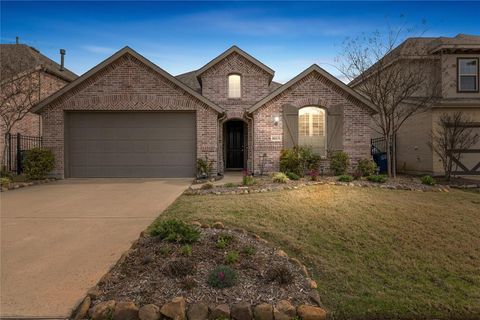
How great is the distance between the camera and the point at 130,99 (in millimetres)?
13148

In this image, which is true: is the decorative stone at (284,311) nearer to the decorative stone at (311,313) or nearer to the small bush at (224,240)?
the decorative stone at (311,313)

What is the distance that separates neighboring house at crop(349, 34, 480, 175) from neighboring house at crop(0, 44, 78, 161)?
1529 centimetres

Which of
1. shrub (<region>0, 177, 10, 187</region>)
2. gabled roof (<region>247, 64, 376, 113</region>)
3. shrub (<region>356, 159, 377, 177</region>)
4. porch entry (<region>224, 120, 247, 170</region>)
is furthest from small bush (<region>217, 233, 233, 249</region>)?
porch entry (<region>224, 120, 247, 170</region>)

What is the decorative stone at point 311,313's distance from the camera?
3098 mm

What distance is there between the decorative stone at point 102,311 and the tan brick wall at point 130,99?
10.2 meters

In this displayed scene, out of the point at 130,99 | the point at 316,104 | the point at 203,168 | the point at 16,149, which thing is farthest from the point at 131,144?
the point at 316,104

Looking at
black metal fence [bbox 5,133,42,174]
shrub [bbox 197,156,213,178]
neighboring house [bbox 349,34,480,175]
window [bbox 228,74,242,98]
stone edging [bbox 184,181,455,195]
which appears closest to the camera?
stone edging [bbox 184,181,455,195]

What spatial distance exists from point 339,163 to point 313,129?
1780 mm

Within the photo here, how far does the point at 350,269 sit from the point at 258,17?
28.8ft

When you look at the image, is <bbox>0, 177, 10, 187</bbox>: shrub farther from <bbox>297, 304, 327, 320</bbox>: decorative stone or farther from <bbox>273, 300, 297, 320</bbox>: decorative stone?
<bbox>297, 304, 327, 320</bbox>: decorative stone

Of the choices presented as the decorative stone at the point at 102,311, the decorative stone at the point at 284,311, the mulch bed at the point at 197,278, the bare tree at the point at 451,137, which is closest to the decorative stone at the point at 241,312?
the mulch bed at the point at 197,278

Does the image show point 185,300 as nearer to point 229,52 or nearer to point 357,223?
point 357,223

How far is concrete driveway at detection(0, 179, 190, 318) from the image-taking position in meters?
3.38

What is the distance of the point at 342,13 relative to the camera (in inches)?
426
